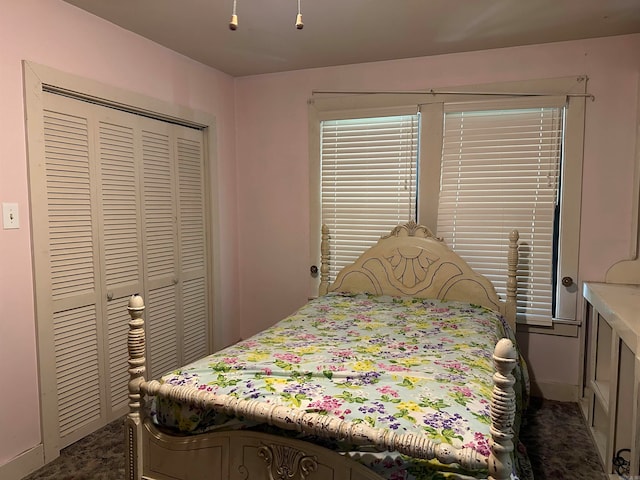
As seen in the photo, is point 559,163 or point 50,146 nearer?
point 50,146

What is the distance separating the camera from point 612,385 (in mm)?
2127

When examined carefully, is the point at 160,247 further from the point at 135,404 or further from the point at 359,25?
the point at 359,25

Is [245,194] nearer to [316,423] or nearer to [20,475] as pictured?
[20,475]

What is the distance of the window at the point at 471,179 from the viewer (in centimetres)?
297

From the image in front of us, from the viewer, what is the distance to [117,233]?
2.73m

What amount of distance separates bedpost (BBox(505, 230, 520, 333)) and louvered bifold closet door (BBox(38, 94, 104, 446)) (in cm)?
253

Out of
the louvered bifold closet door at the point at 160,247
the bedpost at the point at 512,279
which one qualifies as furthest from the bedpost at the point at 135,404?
the bedpost at the point at 512,279

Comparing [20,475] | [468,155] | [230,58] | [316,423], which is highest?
[230,58]

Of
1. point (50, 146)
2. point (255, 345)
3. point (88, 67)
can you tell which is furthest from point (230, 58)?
point (255, 345)

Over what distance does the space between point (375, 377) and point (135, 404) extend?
890 mm

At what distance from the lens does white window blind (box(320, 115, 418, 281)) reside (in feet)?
10.9

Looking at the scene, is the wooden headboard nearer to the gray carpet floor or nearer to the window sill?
the window sill

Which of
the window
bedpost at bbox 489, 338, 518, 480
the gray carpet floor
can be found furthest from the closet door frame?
bedpost at bbox 489, 338, 518, 480

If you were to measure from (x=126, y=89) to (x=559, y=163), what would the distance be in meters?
2.81
